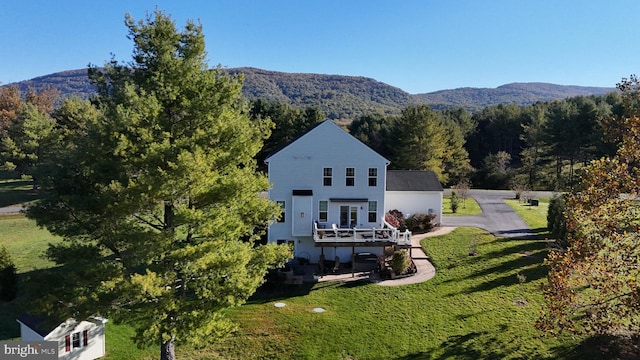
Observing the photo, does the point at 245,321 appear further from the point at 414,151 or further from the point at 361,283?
the point at 414,151

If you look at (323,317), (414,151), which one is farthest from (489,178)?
(323,317)

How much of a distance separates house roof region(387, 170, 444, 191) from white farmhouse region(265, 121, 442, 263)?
509cm

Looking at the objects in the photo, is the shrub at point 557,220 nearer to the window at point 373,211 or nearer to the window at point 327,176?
the window at point 373,211

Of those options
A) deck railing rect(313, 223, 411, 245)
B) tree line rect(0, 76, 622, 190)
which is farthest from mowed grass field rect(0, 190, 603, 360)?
tree line rect(0, 76, 622, 190)

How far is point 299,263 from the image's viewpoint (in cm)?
2475

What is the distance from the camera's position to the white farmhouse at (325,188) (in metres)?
24.7

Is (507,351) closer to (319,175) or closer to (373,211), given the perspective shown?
(373,211)

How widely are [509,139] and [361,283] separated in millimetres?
58545

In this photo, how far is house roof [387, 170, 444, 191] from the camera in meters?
30.2

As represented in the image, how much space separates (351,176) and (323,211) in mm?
2807

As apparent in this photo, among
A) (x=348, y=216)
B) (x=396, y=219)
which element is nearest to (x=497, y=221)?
(x=396, y=219)

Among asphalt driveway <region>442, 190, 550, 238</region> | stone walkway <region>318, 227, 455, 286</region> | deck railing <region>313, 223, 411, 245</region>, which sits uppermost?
deck railing <region>313, 223, 411, 245</region>

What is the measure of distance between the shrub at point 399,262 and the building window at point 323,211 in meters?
5.13

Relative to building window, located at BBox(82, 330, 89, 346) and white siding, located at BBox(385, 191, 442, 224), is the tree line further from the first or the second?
building window, located at BBox(82, 330, 89, 346)
